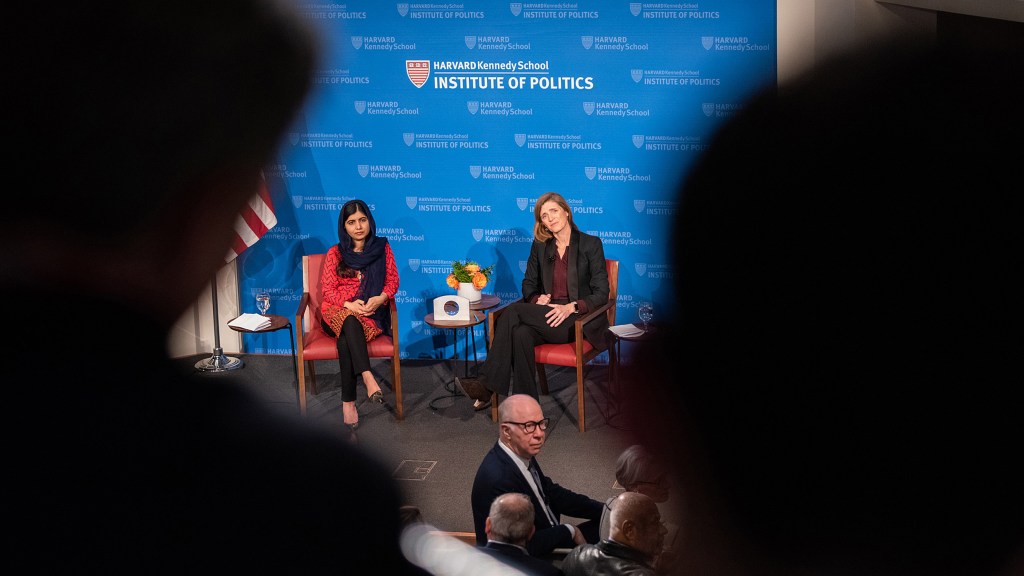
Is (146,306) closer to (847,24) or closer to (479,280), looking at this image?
(847,24)

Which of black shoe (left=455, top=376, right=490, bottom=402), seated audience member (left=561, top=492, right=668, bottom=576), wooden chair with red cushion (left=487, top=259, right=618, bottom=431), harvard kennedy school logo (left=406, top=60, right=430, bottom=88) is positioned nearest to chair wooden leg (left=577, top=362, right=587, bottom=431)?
wooden chair with red cushion (left=487, top=259, right=618, bottom=431)

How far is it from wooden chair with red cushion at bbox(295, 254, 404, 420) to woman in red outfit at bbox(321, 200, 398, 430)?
0.21ft

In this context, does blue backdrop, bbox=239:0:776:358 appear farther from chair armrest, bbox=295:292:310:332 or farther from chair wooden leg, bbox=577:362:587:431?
chair wooden leg, bbox=577:362:587:431

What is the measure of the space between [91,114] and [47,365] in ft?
0.42

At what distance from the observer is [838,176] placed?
415 mm

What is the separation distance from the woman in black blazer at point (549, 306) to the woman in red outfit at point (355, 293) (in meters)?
0.59

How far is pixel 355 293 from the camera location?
17.3 ft

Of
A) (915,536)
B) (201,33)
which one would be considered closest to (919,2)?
(915,536)

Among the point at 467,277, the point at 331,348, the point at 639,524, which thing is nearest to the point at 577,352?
the point at 467,277

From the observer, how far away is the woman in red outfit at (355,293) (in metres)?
5.11

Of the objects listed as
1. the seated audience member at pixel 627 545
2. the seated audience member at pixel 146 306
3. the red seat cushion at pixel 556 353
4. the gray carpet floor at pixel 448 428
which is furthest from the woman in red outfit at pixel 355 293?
the seated audience member at pixel 146 306

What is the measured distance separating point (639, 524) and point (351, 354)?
12.0 ft

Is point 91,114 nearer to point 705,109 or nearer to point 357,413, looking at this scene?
point 705,109

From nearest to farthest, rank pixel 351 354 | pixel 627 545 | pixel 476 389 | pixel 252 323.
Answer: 1. pixel 627 545
2. pixel 351 354
3. pixel 476 389
4. pixel 252 323
